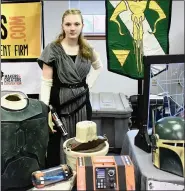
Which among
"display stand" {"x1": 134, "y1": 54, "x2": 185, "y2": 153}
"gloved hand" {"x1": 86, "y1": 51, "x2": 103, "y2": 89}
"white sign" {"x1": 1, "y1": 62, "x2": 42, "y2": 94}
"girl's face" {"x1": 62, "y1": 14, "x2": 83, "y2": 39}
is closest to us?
"display stand" {"x1": 134, "y1": 54, "x2": 185, "y2": 153}

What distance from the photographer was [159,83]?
155 cm

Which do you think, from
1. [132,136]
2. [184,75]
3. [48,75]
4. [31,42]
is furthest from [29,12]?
[184,75]

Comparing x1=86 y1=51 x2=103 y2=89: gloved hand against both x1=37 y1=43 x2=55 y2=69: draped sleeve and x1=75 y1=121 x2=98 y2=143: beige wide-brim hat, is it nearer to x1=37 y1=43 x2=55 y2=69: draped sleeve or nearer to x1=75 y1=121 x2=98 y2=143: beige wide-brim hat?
x1=37 y1=43 x2=55 y2=69: draped sleeve

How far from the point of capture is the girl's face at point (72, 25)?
6.88ft

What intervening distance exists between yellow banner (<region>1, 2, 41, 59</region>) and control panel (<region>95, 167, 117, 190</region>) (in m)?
1.46

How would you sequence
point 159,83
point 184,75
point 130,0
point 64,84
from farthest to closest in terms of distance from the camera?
point 130,0 < point 64,84 < point 159,83 < point 184,75

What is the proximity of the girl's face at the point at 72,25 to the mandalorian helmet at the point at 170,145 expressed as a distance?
3.43ft

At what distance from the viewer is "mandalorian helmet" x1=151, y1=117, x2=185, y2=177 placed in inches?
49.5

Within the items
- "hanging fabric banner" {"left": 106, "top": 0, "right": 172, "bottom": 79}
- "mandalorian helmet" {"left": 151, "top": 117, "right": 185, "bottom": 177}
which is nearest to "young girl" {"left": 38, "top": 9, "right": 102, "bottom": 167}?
"hanging fabric banner" {"left": 106, "top": 0, "right": 172, "bottom": 79}

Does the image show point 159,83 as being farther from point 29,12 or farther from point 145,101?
point 29,12

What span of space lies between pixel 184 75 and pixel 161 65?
115 mm

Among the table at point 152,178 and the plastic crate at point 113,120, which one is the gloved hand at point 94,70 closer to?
the plastic crate at point 113,120

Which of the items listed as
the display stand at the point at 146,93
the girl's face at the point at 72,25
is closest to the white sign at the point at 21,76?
the girl's face at the point at 72,25

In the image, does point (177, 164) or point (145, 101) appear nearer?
point (177, 164)
